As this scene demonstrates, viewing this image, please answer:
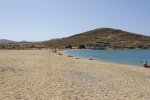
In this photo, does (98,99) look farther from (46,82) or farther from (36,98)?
(46,82)

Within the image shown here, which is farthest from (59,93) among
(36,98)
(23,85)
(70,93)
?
(23,85)

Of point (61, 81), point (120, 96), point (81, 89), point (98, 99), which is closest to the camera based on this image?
point (98, 99)

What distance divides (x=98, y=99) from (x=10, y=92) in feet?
15.5

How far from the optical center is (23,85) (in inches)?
706

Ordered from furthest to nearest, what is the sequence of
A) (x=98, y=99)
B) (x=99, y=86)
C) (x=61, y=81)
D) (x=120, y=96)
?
(x=61, y=81)
(x=99, y=86)
(x=120, y=96)
(x=98, y=99)

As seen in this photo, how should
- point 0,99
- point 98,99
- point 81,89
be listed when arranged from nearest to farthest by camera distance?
1. point 0,99
2. point 98,99
3. point 81,89

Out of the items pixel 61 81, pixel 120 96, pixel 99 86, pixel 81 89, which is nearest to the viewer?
pixel 120 96

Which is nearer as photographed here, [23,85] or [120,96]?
[120,96]

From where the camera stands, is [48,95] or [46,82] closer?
[48,95]

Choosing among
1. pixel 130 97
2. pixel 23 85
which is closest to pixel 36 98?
pixel 23 85

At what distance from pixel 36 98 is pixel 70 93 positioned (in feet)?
7.60

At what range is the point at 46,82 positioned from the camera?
1980 cm

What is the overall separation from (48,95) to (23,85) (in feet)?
10.5

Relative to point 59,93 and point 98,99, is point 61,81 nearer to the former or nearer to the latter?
point 59,93
